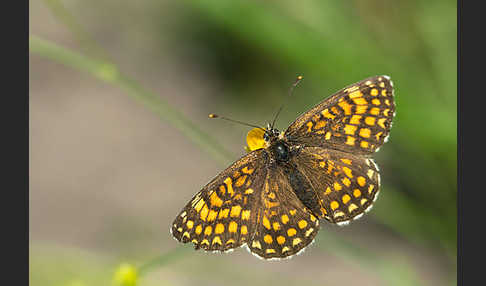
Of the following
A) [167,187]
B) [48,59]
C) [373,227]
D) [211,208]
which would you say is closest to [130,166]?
[167,187]

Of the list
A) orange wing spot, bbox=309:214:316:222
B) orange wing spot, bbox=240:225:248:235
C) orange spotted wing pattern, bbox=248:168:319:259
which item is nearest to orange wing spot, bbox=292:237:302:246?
orange spotted wing pattern, bbox=248:168:319:259

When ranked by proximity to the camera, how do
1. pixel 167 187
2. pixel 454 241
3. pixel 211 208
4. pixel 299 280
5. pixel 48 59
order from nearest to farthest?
pixel 211 208, pixel 454 241, pixel 299 280, pixel 167 187, pixel 48 59

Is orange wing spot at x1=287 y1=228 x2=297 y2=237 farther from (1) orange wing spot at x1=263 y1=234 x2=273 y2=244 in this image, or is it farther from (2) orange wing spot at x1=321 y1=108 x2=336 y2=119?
(2) orange wing spot at x1=321 y1=108 x2=336 y2=119

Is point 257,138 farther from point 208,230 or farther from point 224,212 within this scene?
point 208,230

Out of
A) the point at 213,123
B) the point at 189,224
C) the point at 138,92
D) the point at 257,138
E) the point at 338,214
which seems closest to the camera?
the point at 189,224

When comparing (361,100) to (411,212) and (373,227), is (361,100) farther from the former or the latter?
(373,227)

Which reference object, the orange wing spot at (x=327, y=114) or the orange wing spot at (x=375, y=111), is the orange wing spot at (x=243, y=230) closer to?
the orange wing spot at (x=327, y=114)

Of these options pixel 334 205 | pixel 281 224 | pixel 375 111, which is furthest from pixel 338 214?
pixel 375 111
